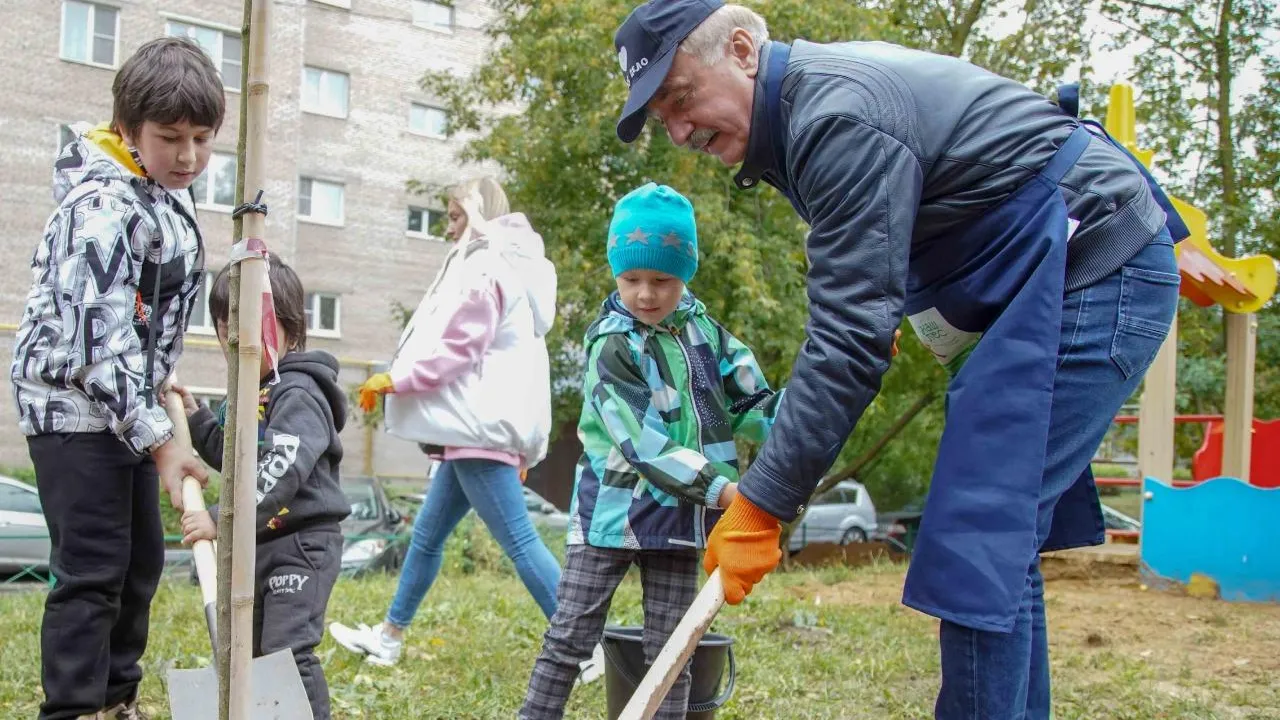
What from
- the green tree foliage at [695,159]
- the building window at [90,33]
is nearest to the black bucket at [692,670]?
the green tree foliage at [695,159]

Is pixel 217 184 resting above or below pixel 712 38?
above

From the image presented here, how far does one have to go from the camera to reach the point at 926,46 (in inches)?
566

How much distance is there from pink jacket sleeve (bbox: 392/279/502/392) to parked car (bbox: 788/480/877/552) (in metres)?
18.9

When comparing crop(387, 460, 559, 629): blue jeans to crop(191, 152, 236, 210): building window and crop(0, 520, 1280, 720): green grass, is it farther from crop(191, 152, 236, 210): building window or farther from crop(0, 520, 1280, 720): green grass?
crop(191, 152, 236, 210): building window

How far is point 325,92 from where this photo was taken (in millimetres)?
26453

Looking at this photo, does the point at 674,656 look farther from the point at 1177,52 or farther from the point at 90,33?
the point at 90,33

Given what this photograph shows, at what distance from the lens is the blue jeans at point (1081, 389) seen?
80.7 inches

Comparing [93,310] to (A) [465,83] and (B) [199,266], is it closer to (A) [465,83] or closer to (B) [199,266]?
(B) [199,266]

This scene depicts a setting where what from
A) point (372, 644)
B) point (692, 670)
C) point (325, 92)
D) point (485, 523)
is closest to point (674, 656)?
point (692, 670)

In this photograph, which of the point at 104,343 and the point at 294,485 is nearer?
the point at 104,343

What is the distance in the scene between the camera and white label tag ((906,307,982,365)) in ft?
7.47

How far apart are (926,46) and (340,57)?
650 inches

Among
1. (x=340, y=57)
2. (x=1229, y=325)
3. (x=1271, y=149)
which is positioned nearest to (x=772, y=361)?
(x=1229, y=325)

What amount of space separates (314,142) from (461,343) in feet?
79.4
